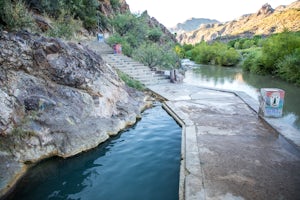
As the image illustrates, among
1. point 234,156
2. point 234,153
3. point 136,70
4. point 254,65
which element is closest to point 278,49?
point 254,65

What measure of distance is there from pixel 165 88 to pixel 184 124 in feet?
16.0

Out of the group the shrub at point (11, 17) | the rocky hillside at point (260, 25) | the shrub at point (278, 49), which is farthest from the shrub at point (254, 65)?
the shrub at point (11, 17)

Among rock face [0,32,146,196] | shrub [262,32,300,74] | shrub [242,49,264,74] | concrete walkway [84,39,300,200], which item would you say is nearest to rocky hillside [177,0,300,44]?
shrub [262,32,300,74]

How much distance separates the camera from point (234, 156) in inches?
174

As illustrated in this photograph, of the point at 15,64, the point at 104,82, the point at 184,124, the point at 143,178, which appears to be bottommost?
the point at 143,178

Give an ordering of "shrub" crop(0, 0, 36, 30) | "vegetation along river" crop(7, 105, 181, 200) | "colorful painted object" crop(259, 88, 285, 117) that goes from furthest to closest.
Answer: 1. "colorful painted object" crop(259, 88, 285, 117)
2. "shrub" crop(0, 0, 36, 30)
3. "vegetation along river" crop(7, 105, 181, 200)

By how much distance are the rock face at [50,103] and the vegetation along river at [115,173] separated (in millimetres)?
312

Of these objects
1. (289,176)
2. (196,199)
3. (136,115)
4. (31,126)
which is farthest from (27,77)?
(289,176)

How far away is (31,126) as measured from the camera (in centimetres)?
473

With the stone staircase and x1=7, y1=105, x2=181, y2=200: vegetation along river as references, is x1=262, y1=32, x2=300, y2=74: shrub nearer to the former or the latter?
the stone staircase

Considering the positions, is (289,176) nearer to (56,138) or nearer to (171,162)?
(171,162)

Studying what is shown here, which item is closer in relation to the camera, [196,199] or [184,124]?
[196,199]

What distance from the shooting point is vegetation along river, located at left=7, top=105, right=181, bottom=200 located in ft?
12.1

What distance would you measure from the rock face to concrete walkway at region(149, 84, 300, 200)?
7.09ft
